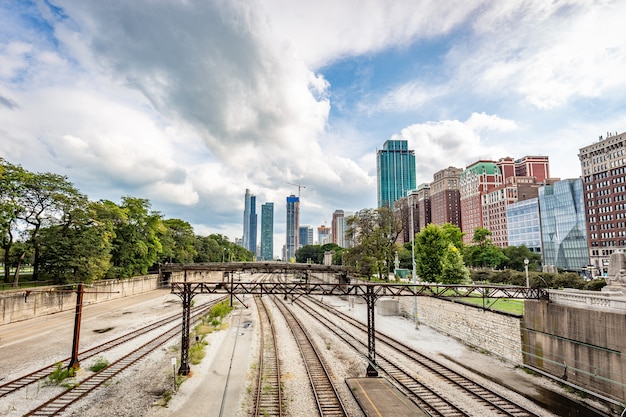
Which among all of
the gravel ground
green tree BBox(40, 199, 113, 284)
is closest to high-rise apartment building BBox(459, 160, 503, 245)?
the gravel ground

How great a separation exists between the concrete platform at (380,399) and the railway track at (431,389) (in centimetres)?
76

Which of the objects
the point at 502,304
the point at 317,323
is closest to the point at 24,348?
the point at 317,323

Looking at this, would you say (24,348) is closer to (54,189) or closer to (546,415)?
(54,189)

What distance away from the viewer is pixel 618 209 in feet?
332

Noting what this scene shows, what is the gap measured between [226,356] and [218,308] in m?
22.9

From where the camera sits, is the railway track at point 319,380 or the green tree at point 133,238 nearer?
the railway track at point 319,380

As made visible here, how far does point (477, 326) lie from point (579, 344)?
35.9 ft

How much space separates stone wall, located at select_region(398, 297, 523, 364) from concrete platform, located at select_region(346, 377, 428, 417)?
12.8 m

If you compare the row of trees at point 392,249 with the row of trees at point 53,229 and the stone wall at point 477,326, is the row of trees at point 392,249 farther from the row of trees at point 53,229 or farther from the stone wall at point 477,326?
the row of trees at point 53,229

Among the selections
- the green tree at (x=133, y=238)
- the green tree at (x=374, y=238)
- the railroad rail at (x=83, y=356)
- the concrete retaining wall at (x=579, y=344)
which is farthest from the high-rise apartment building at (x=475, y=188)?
the railroad rail at (x=83, y=356)

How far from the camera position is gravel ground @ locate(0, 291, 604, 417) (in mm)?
18047

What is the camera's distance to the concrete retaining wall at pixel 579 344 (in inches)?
736

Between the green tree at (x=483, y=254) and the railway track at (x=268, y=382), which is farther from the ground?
the green tree at (x=483, y=254)

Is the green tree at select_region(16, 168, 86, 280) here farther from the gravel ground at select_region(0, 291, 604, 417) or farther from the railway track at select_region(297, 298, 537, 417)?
the railway track at select_region(297, 298, 537, 417)
